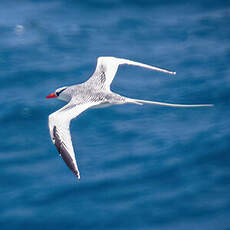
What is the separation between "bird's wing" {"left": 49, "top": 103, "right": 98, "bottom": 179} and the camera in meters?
11.7

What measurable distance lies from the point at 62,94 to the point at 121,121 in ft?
6.54

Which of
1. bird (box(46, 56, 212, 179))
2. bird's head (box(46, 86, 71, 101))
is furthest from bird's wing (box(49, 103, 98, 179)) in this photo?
bird's head (box(46, 86, 71, 101))

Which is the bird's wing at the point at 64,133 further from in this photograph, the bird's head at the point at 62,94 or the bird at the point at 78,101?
the bird's head at the point at 62,94

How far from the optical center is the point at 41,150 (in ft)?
50.1

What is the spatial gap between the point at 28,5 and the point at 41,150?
29.1 ft

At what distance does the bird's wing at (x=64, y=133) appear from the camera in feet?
38.5

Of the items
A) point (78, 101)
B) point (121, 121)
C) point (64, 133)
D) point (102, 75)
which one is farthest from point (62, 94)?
point (64, 133)

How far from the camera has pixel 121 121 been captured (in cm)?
1638

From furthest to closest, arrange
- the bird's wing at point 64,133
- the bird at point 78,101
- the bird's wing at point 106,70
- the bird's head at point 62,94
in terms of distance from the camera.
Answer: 1. the bird's wing at point 106,70
2. the bird's head at point 62,94
3. the bird at point 78,101
4. the bird's wing at point 64,133

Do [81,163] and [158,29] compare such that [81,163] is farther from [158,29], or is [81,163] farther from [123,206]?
[158,29]

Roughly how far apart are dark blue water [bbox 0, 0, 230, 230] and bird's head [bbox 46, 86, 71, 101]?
1.98 ft

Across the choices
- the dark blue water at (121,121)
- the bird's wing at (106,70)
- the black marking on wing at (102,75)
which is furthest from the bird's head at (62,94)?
the black marking on wing at (102,75)

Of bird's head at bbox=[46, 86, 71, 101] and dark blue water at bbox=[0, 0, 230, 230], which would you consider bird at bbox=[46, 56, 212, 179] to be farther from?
dark blue water at bbox=[0, 0, 230, 230]

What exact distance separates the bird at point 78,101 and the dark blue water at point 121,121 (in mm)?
1277
